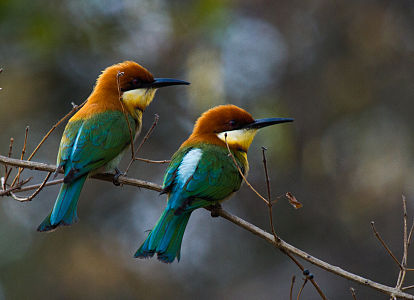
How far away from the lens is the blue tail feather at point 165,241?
2602 mm

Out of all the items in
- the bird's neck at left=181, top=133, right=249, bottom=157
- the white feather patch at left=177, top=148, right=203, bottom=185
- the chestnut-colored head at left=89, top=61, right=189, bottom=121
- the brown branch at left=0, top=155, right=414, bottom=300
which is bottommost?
the brown branch at left=0, top=155, right=414, bottom=300

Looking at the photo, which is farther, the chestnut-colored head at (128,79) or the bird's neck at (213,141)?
the chestnut-colored head at (128,79)

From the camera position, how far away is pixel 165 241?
263cm

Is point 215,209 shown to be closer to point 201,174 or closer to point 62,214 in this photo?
point 201,174

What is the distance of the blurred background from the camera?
5.78 m

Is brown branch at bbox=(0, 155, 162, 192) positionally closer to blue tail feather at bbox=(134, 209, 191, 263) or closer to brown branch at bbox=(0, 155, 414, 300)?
brown branch at bbox=(0, 155, 414, 300)

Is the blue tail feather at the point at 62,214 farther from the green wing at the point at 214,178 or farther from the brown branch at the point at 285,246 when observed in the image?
the green wing at the point at 214,178

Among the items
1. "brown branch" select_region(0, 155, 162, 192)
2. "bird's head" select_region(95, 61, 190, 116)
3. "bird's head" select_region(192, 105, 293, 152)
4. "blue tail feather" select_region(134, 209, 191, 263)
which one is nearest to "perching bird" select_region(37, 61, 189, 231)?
"bird's head" select_region(95, 61, 190, 116)

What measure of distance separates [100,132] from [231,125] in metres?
0.74

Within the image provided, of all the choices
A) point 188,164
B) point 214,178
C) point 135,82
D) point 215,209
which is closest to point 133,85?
point 135,82

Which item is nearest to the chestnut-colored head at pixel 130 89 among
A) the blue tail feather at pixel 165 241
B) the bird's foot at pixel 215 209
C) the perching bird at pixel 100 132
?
the perching bird at pixel 100 132

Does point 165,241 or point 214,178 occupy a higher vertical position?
point 214,178

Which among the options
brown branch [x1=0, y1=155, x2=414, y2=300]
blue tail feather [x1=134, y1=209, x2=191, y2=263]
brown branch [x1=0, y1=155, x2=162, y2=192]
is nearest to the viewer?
brown branch [x1=0, y1=155, x2=414, y2=300]

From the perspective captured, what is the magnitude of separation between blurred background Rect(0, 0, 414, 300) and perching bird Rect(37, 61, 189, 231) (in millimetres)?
2130
